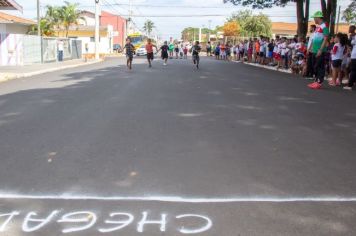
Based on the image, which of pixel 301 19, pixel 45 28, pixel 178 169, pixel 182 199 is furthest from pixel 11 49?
pixel 45 28

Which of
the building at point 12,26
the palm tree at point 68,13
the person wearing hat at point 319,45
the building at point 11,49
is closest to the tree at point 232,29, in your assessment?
the palm tree at point 68,13

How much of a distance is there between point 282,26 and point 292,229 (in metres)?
86.7

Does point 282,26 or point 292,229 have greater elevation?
point 282,26

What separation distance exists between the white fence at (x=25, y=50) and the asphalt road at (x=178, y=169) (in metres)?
18.9

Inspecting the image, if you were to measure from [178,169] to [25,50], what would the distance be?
26569mm

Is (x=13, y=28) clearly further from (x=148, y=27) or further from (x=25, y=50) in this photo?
(x=148, y=27)

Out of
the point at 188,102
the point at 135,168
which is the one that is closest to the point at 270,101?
the point at 188,102

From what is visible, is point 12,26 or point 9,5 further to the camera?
point 12,26

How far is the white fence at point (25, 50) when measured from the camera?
2780 cm

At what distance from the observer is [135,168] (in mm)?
5492

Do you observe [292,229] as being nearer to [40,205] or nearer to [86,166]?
[40,205]

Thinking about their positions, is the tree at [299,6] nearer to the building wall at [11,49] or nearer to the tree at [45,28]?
the building wall at [11,49]

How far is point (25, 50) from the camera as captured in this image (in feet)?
97.9

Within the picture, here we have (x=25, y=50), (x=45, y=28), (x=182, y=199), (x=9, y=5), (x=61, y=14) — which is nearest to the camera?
(x=182, y=199)
